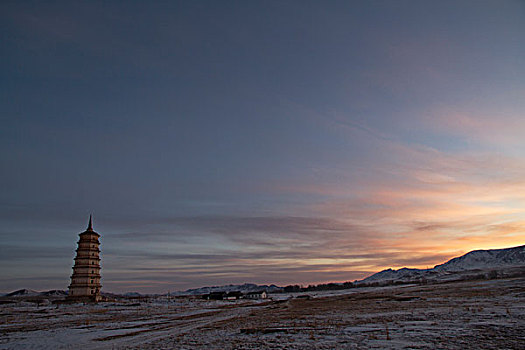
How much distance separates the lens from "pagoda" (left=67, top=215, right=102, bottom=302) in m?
78.6

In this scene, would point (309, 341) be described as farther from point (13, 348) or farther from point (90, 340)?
point (13, 348)

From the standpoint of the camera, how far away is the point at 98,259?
8469cm

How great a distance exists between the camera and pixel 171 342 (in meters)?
22.1

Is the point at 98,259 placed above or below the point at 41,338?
above

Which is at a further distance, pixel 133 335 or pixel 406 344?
pixel 133 335

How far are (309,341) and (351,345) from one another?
2.71 m

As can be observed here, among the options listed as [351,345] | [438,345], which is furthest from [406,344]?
[351,345]

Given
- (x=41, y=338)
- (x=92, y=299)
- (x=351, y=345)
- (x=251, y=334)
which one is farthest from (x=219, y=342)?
(x=92, y=299)

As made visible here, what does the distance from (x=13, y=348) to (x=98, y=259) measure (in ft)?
220

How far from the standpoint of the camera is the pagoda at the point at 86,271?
258ft

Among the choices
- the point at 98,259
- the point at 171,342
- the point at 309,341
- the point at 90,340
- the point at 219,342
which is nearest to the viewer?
the point at 309,341

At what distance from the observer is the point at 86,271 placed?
8019 centimetres

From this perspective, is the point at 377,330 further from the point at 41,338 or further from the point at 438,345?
the point at 41,338

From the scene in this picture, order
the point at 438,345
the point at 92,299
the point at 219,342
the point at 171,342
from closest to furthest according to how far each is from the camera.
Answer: the point at 438,345, the point at 219,342, the point at 171,342, the point at 92,299
